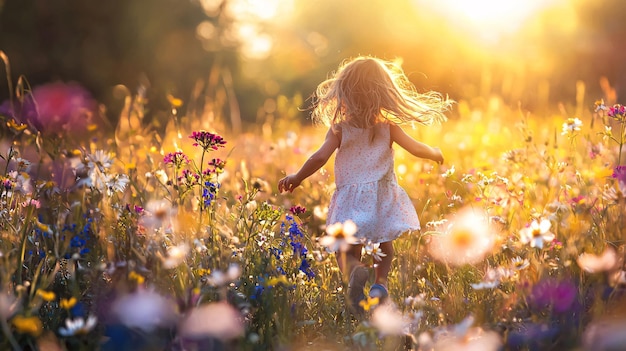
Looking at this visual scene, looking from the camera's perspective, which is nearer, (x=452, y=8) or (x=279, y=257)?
(x=279, y=257)

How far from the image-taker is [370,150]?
144 inches

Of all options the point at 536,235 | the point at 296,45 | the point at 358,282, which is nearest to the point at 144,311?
the point at 358,282

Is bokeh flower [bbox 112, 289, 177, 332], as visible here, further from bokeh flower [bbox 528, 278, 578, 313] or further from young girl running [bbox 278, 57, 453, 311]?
bokeh flower [bbox 528, 278, 578, 313]

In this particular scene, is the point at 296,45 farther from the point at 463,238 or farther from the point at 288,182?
the point at 463,238

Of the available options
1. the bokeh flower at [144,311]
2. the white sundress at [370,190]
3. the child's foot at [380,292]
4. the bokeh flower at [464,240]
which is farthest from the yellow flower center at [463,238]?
the bokeh flower at [144,311]

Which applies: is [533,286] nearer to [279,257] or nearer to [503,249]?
A: [503,249]

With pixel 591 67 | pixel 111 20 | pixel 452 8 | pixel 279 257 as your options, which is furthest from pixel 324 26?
pixel 279 257

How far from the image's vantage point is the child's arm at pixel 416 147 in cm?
352

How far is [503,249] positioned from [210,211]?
50.9 inches

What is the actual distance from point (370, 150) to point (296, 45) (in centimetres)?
2738

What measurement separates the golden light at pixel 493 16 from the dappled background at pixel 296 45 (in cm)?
6

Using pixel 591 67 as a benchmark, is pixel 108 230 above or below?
below

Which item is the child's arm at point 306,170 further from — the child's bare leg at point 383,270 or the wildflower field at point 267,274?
the child's bare leg at point 383,270

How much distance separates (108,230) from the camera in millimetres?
2748
